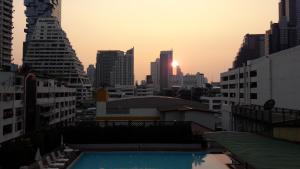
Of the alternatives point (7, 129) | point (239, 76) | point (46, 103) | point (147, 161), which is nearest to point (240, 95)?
point (239, 76)

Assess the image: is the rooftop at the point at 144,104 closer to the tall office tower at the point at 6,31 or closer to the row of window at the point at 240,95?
the row of window at the point at 240,95

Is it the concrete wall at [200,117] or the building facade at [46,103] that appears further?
the building facade at [46,103]

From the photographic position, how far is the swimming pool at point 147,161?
2648cm

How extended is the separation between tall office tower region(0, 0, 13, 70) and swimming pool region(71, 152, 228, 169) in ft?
296

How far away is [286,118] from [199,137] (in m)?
12.4

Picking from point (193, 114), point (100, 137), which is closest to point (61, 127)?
point (100, 137)

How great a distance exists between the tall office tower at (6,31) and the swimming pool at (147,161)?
296ft

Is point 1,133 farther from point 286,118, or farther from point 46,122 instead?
point 286,118

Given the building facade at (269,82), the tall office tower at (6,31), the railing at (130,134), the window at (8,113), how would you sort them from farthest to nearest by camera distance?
the tall office tower at (6,31)
the window at (8,113)
the building facade at (269,82)
the railing at (130,134)

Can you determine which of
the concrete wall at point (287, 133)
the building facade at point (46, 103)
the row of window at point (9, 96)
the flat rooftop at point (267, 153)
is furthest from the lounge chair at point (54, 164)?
the row of window at point (9, 96)

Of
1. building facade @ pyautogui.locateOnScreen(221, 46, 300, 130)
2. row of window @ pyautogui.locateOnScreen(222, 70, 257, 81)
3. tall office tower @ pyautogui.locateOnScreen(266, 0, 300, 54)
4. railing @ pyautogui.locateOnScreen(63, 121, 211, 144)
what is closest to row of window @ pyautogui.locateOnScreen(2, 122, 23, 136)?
railing @ pyautogui.locateOnScreen(63, 121, 211, 144)

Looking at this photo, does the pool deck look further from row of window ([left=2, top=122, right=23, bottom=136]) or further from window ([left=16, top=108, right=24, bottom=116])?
window ([left=16, top=108, right=24, bottom=116])

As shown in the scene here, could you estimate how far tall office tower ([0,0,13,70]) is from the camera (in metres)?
115

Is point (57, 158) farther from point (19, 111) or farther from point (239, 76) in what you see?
point (239, 76)
